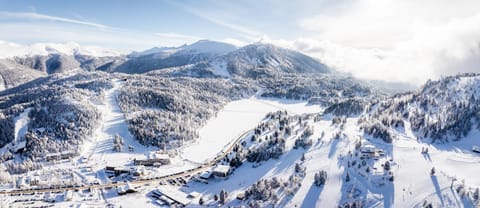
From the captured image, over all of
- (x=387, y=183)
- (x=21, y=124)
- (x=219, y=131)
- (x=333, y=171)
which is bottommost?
(x=219, y=131)

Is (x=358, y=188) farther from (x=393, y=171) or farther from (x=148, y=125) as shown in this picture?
(x=148, y=125)

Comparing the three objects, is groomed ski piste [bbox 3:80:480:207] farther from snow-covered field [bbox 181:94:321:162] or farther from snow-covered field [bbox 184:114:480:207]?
snow-covered field [bbox 181:94:321:162]

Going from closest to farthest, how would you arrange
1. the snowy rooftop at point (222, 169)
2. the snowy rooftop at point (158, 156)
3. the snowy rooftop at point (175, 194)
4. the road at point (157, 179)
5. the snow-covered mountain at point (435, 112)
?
the snowy rooftop at point (175, 194)
the road at point (157, 179)
the snowy rooftop at point (222, 169)
the snowy rooftop at point (158, 156)
the snow-covered mountain at point (435, 112)

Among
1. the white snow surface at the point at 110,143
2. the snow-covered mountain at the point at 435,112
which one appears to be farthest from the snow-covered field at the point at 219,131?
the snow-covered mountain at the point at 435,112

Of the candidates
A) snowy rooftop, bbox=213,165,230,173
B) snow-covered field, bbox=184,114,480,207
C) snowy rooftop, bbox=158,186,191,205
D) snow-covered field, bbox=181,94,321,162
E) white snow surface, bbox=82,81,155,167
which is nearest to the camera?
snow-covered field, bbox=184,114,480,207

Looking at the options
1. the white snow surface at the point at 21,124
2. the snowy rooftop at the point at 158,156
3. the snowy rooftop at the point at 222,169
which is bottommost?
the snowy rooftop at the point at 158,156

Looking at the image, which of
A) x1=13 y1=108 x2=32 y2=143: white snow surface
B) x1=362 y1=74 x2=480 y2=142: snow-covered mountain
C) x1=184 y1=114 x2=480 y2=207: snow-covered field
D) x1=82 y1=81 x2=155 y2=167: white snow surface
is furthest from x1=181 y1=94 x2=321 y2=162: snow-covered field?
x1=13 y1=108 x2=32 y2=143: white snow surface

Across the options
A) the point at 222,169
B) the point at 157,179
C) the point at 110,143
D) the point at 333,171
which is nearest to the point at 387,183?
the point at 333,171

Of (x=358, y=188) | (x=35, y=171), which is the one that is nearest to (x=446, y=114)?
(x=358, y=188)

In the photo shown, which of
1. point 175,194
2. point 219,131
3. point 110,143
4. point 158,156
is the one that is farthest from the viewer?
point 219,131

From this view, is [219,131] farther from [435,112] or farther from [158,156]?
[435,112]

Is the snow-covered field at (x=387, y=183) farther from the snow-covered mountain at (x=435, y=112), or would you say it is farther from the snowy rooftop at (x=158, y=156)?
the snowy rooftop at (x=158, y=156)

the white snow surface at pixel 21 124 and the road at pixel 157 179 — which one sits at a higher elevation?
the white snow surface at pixel 21 124
